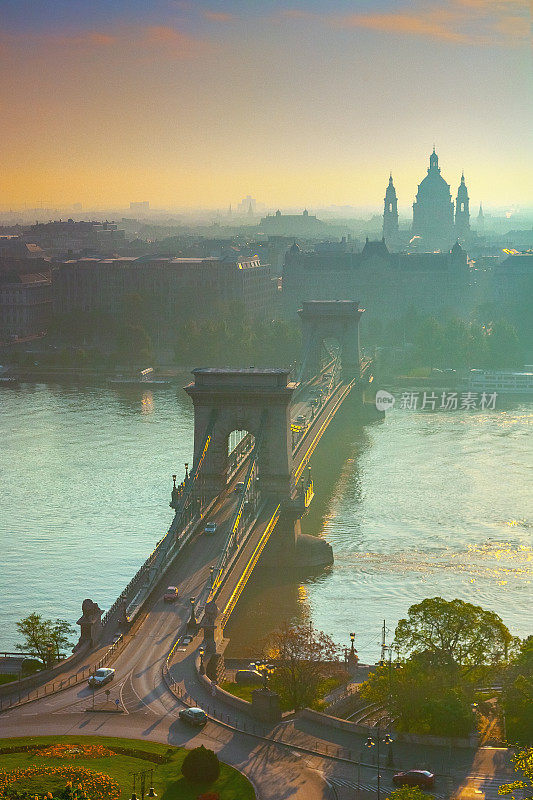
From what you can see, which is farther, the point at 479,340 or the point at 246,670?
the point at 479,340

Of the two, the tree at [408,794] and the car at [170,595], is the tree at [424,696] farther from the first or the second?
the car at [170,595]

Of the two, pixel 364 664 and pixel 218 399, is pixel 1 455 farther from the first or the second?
pixel 364 664

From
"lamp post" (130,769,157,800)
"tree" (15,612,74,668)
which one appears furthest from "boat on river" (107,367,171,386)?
"lamp post" (130,769,157,800)

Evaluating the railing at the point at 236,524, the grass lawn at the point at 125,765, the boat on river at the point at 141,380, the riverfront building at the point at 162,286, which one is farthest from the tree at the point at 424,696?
the riverfront building at the point at 162,286

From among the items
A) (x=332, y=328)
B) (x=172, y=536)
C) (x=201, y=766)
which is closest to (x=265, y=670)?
(x=201, y=766)

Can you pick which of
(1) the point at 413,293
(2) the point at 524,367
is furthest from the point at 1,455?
(1) the point at 413,293

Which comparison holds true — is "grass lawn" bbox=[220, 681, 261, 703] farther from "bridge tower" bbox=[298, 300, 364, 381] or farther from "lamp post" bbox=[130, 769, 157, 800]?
"bridge tower" bbox=[298, 300, 364, 381]
